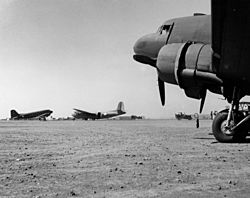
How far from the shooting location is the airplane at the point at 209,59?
9868 mm

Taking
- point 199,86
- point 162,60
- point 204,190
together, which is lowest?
point 204,190

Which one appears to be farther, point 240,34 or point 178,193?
point 240,34

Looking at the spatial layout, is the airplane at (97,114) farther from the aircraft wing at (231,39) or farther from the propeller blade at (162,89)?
the aircraft wing at (231,39)

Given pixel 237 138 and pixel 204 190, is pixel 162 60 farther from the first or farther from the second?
pixel 204 190

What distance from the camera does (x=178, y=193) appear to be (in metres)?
4.51

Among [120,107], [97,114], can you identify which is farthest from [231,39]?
[120,107]

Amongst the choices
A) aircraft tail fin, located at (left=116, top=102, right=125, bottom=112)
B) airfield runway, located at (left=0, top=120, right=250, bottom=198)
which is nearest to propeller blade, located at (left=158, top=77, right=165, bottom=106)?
airfield runway, located at (left=0, top=120, right=250, bottom=198)

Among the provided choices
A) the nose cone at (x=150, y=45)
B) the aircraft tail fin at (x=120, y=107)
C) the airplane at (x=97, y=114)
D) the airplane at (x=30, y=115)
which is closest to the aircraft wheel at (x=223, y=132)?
the nose cone at (x=150, y=45)

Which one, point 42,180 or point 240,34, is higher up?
point 240,34

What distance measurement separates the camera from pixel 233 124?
1283 centimetres

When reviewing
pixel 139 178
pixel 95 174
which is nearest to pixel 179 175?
pixel 139 178

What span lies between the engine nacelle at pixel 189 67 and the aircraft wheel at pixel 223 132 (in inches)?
51.7

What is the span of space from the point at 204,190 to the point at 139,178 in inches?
52.2

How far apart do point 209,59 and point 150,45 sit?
4.23 metres
